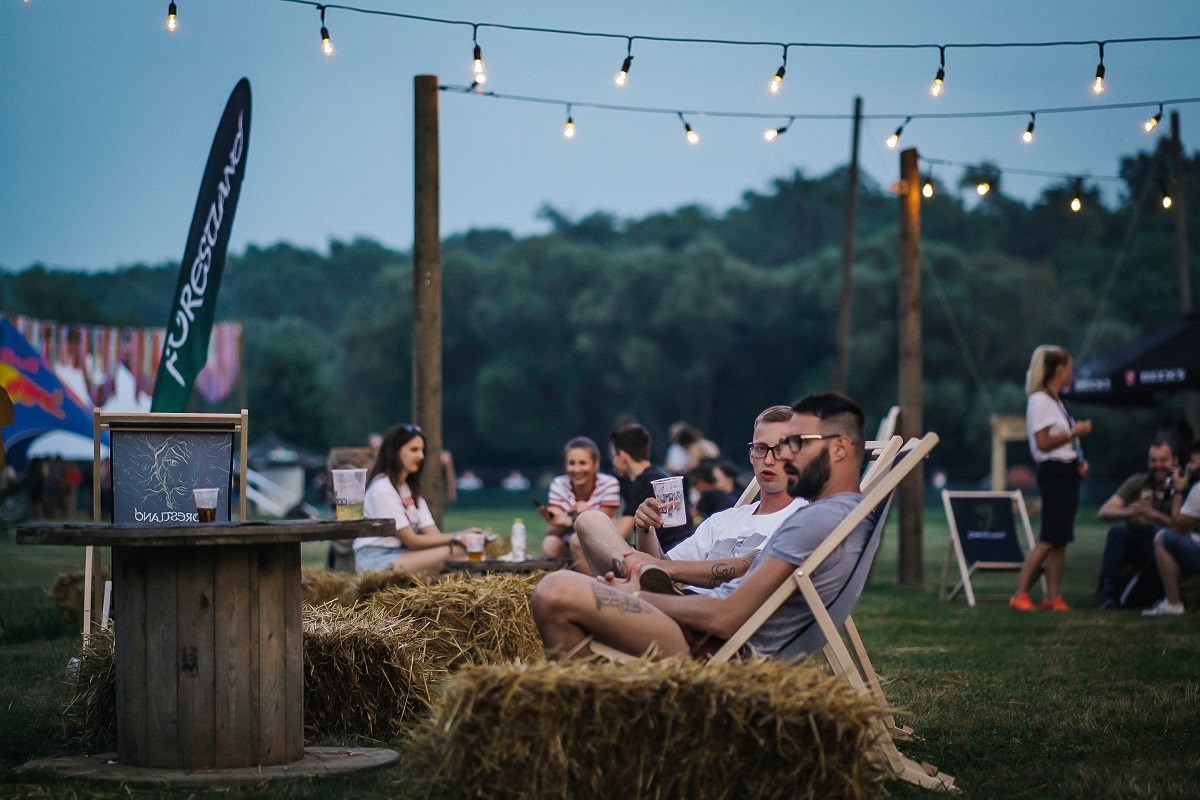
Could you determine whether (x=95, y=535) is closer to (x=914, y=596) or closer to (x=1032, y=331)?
(x=914, y=596)

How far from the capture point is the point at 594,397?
54.4 meters

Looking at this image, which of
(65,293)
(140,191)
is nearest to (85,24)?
(65,293)

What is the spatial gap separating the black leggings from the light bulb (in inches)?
161

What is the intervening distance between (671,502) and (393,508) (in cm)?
349

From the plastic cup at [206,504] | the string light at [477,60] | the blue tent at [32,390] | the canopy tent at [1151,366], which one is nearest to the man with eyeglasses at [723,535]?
the plastic cup at [206,504]

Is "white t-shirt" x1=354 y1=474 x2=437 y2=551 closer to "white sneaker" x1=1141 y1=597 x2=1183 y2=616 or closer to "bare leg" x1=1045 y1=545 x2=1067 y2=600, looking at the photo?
"bare leg" x1=1045 y1=545 x2=1067 y2=600

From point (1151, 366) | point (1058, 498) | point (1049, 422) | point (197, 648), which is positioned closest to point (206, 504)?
point (197, 648)

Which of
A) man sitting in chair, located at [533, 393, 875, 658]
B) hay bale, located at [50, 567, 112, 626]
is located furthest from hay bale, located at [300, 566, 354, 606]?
man sitting in chair, located at [533, 393, 875, 658]

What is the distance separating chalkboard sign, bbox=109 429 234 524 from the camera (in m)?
5.26

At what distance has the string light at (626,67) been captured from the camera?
1008cm

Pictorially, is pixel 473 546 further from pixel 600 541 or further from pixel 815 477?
pixel 815 477

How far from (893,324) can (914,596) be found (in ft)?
120

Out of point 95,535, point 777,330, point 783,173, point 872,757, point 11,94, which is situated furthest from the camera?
point 783,173

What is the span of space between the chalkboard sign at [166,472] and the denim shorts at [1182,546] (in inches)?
274
